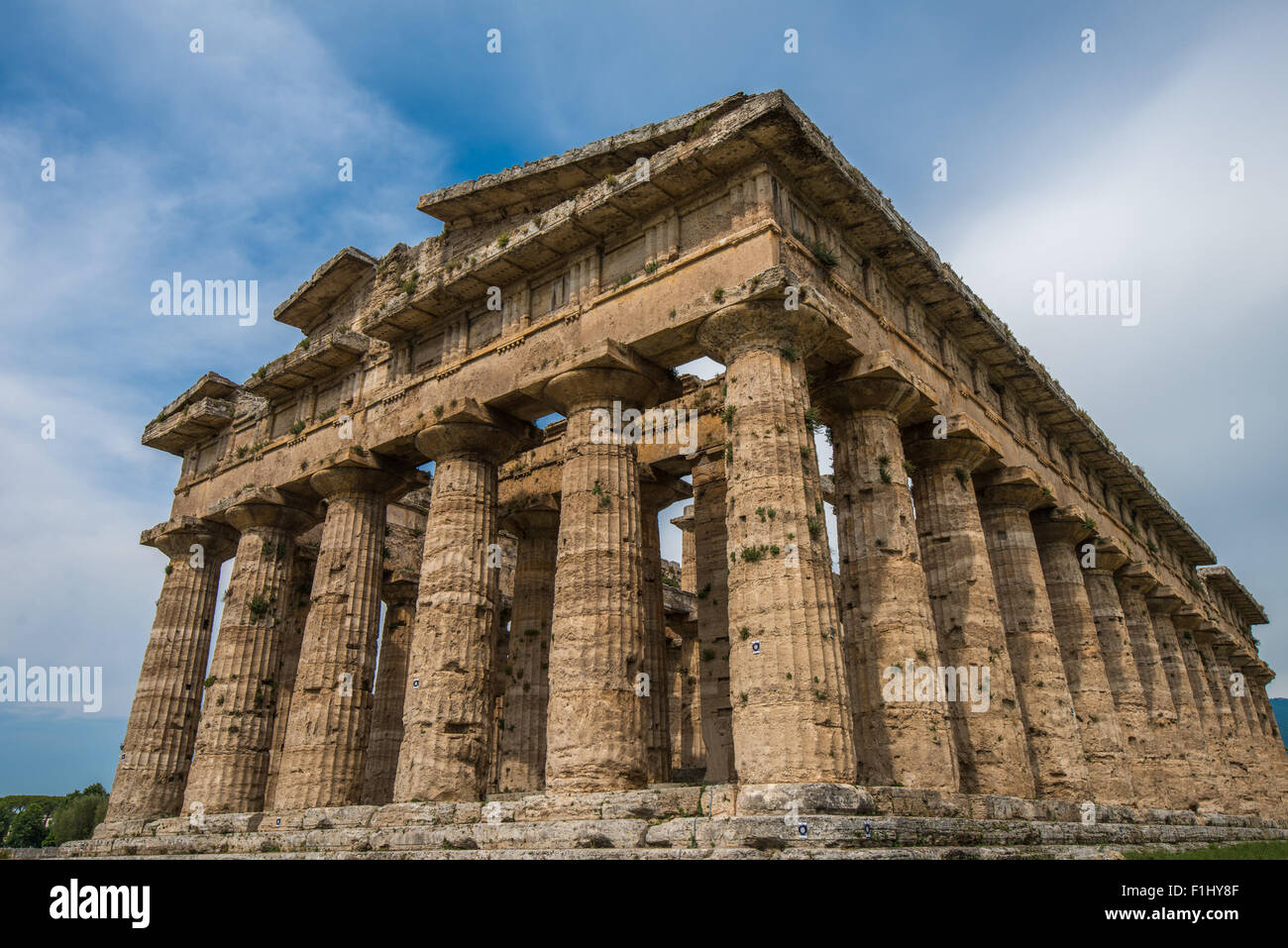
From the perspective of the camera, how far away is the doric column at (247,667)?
19.1m

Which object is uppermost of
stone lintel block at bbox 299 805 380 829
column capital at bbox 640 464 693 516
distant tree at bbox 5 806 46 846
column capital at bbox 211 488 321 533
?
column capital at bbox 640 464 693 516

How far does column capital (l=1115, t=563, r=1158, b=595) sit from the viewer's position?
2536cm

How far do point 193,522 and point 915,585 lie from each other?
18.6m

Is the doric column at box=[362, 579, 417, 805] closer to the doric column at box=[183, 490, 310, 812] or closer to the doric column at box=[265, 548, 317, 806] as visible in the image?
the doric column at box=[265, 548, 317, 806]

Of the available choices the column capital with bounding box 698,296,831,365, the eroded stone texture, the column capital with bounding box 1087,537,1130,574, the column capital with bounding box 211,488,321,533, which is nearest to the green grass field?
the eroded stone texture

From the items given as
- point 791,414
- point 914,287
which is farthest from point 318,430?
point 914,287

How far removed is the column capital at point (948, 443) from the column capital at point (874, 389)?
1422 millimetres

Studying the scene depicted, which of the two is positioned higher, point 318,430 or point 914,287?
point 914,287

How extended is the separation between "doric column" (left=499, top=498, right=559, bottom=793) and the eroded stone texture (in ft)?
22.3

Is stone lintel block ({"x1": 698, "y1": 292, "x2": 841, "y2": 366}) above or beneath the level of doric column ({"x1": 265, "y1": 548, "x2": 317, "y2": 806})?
above

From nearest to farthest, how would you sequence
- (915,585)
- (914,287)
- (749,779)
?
1. (749,779)
2. (915,585)
3. (914,287)

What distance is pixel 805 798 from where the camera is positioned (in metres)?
10.2
